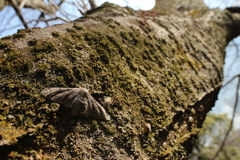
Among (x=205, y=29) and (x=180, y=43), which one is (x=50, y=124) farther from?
(x=205, y=29)

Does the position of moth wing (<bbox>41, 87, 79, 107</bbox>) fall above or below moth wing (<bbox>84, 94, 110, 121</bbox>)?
above

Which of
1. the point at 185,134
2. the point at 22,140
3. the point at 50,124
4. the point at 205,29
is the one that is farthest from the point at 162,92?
the point at 205,29

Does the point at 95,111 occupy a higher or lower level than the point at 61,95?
lower

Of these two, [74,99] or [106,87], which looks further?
[106,87]

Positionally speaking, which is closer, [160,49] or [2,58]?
[2,58]

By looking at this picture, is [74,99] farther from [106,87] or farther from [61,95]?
[106,87]

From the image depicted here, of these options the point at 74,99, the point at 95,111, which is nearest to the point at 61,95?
the point at 74,99
